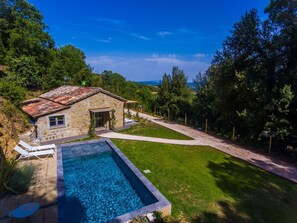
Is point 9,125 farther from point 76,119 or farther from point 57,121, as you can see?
point 76,119

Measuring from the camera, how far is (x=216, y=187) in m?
8.70

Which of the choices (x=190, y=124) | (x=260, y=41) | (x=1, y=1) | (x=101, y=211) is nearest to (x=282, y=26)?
(x=260, y=41)

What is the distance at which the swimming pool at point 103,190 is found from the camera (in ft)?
22.0

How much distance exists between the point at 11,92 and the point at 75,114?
537cm

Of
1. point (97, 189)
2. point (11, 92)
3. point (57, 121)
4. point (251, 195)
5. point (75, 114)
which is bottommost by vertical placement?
point (97, 189)

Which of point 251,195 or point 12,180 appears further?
point 251,195

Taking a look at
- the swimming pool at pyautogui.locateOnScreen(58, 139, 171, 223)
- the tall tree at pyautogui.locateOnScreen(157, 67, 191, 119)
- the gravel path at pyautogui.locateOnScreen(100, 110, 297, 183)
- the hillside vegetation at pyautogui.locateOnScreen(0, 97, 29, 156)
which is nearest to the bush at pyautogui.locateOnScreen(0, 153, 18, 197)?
the swimming pool at pyautogui.locateOnScreen(58, 139, 171, 223)

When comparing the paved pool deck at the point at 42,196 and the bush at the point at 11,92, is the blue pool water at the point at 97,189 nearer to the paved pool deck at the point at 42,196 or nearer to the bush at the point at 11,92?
the paved pool deck at the point at 42,196

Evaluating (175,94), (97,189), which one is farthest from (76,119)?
(175,94)

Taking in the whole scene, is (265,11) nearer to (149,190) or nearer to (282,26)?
(282,26)

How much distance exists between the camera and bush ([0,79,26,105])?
14688 millimetres

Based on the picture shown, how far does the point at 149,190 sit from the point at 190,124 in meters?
15.1

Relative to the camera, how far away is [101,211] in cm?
708

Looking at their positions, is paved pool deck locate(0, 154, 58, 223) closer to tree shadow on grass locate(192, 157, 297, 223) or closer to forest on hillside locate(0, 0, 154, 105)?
tree shadow on grass locate(192, 157, 297, 223)
